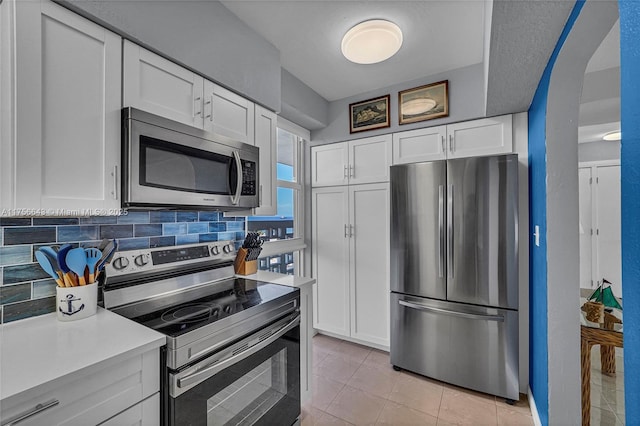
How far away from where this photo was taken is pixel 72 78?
1.15m

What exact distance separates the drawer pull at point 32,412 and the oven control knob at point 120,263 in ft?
2.43

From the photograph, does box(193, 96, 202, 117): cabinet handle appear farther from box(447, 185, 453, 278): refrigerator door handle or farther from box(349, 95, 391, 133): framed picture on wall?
box(447, 185, 453, 278): refrigerator door handle

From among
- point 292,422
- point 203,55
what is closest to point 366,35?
point 203,55

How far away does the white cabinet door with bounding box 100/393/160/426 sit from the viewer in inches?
37.1

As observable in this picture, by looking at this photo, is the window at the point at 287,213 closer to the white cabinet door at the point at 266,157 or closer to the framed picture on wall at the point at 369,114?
the white cabinet door at the point at 266,157

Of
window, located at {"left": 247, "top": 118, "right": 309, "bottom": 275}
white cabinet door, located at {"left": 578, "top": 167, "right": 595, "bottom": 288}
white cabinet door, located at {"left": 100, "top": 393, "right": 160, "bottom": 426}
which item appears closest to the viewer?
white cabinet door, located at {"left": 100, "top": 393, "right": 160, "bottom": 426}

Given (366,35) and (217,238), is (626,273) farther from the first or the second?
(217,238)

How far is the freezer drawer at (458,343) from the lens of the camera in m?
2.06

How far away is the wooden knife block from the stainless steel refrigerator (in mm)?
1222

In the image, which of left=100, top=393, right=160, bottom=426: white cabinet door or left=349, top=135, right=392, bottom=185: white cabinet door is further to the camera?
left=349, top=135, right=392, bottom=185: white cabinet door

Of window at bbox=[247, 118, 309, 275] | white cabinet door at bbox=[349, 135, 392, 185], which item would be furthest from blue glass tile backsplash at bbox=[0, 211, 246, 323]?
white cabinet door at bbox=[349, 135, 392, 185]

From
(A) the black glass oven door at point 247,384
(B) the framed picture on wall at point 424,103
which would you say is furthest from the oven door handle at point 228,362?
(B) the framed picture on wall at point 424,103

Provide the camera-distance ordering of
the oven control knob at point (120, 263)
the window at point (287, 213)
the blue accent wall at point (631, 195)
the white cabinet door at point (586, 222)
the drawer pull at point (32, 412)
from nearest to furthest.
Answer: the blue accent wall at point (631, 195)
the drawer pull at point (32, 412)
the oven control knob at point (120, 263)
the window at point (287, 213)
the white cabinet door at point (586, 222)

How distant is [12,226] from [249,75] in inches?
57.7
